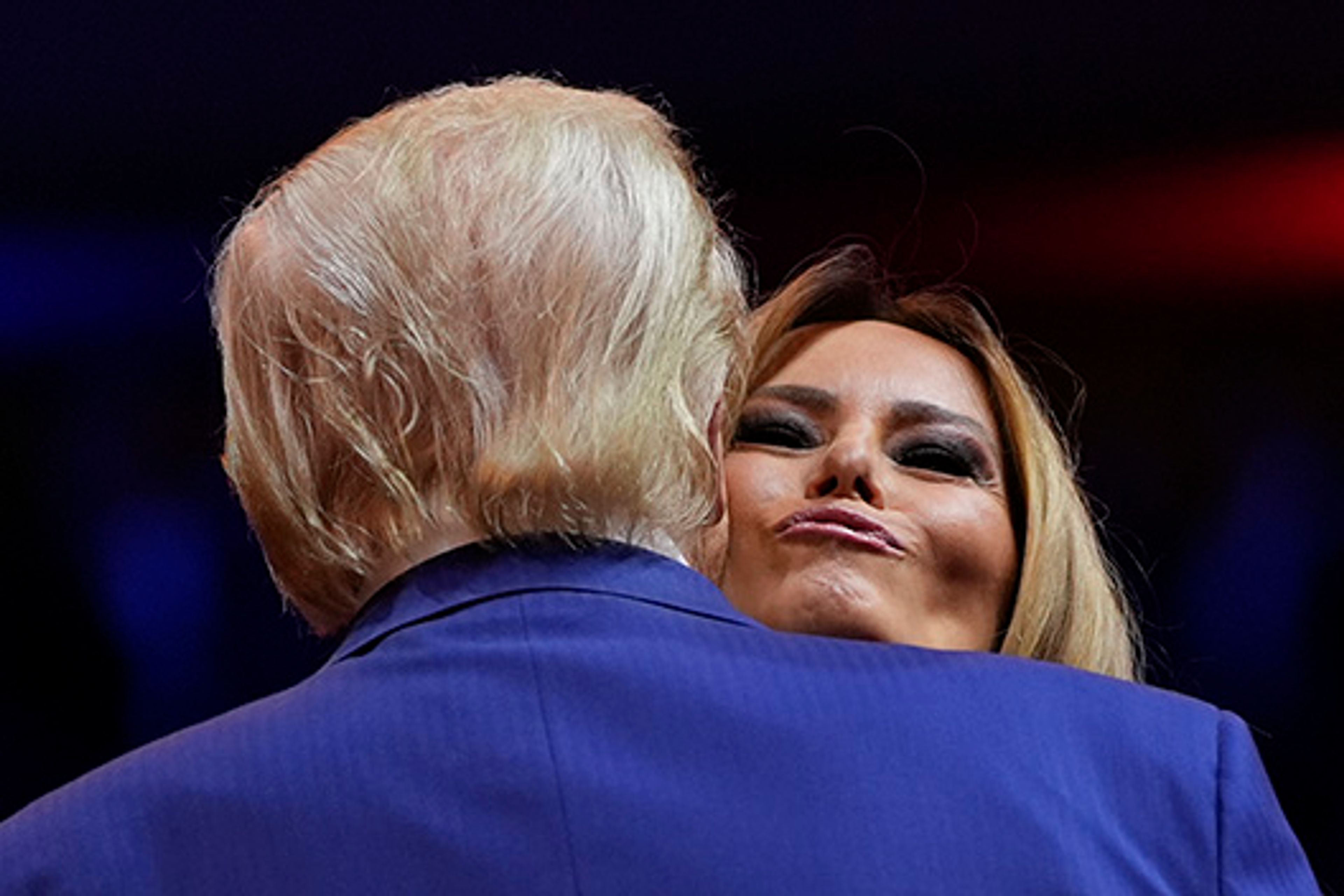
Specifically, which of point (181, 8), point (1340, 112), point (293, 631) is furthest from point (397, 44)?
point (1340, 112)

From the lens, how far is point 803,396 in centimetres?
187

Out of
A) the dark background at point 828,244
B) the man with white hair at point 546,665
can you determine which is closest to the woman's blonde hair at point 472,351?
the man with white hair at point 546,665

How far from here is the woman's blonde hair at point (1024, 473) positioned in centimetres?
191

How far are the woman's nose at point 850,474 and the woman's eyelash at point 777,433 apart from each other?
2 centimetres

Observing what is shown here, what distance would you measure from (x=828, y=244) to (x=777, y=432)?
424mm

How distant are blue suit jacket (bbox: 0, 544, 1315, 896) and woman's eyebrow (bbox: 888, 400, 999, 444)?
3.15ft

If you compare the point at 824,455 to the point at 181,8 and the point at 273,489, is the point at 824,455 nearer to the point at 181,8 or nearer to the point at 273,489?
the point at 181,8

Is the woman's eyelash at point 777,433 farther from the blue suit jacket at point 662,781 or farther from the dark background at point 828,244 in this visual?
the blue suit jacket at point 662,781

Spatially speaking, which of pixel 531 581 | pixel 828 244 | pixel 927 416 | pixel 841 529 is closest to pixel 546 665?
pixel 531 581

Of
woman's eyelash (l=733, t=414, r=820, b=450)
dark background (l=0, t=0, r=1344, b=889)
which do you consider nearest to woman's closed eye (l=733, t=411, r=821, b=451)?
woman's eyelash (l=733, t=414, r=820, b=450)

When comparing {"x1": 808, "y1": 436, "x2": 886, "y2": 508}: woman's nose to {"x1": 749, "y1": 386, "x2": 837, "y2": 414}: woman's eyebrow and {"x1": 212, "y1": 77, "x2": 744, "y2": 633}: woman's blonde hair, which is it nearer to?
{"x1": 749, "y1": 386, "x2": 837, "y2": 414}: woman's eyebrow

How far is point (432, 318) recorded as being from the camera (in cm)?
94

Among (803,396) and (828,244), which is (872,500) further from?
(828,244)

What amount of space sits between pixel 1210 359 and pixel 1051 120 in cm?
27
